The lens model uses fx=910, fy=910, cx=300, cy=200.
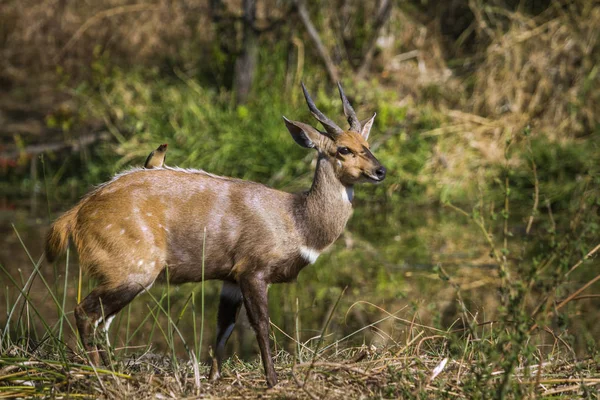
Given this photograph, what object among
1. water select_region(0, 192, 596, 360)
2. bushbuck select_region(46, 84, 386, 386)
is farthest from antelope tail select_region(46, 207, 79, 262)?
water select_region(0, 192, 596, 360)

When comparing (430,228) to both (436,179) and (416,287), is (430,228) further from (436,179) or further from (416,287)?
(416,287)

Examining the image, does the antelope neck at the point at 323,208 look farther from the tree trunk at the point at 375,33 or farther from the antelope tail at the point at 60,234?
the tree trunk at the point at 375,33

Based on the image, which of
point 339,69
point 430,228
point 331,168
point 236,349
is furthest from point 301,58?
point 331,168

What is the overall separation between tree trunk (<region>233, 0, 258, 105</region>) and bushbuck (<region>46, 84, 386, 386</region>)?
21.9 ft

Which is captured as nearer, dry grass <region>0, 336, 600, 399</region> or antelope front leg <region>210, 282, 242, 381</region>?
dry grass <region>0, 336, 600, 399</region>

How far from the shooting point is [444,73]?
1299cm

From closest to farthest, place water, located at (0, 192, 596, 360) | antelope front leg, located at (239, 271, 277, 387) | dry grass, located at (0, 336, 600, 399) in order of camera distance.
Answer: dry grass, located at (0, 336, 600, 399), antelope front leg, located at (239, 271, 277, 387), water, located at (0, 192, 596, 360)

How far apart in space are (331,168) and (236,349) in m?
1.86

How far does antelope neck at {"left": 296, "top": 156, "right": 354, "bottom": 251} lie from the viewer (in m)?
4.99

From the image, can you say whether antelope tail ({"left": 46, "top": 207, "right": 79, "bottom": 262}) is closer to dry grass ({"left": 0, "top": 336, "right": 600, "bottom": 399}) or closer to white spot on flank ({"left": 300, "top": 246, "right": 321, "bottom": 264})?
dry grass ({"left": 0, "top": 336, "right": 600, "bottom": 399})

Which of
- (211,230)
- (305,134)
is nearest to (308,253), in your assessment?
(211,230)

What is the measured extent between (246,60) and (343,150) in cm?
689

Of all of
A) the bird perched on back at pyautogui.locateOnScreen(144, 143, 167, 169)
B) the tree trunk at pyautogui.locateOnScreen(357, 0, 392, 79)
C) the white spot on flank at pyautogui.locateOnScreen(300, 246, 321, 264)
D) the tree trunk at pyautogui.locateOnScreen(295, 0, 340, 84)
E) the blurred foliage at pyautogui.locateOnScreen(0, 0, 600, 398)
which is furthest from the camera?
the tree trunk at pyautogui.locateOnScreen(357, 0, 392, 79)

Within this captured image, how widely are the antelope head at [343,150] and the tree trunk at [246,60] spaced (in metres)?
6.62
